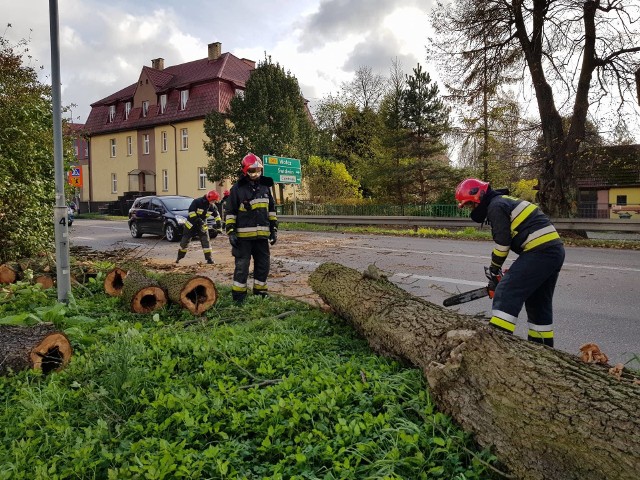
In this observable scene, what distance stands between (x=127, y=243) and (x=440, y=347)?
A: 13.8 meters

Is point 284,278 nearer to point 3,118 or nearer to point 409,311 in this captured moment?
point 409,311

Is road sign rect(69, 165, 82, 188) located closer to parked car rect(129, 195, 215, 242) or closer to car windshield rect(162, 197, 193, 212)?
parked car rect(129, 195, 215, 242)

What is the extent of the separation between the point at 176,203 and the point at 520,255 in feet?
45.9

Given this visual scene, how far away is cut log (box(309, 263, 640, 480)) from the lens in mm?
2094

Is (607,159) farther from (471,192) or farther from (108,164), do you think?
(108,164)

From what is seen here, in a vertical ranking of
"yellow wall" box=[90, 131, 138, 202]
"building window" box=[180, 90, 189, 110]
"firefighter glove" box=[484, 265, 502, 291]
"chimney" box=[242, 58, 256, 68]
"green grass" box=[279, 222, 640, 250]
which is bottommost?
"green grass" box=[279, 222, 640, 250]

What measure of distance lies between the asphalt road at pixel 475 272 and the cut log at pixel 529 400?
1.77 meters

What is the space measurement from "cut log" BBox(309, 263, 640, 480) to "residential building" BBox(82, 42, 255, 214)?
30.2 metres

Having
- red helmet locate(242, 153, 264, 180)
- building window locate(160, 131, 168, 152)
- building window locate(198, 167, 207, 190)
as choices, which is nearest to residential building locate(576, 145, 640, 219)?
red helmet locate(242, 153, 264, 180)

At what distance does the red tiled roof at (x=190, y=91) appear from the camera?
35.6m

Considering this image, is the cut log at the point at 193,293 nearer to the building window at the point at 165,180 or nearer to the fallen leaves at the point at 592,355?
the fallen leaves at the point at 592,355

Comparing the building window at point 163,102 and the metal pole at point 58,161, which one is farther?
the building window at point 163,102

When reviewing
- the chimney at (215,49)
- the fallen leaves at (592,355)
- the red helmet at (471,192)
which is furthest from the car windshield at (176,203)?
the chimney at (215,49)

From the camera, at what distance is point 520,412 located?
7.89ft
